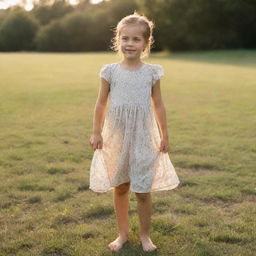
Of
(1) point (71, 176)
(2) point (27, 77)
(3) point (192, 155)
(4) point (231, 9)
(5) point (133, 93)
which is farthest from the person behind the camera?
(4) point (231, 9)

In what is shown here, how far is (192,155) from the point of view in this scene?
6762 mm

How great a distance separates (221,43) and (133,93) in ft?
138

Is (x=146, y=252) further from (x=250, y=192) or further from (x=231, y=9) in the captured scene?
(x=231, y=9)

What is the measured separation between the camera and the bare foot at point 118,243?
12.4 feet

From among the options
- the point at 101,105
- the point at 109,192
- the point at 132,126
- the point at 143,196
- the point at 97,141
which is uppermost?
the point at 101,105

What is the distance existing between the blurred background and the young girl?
80.8 ft

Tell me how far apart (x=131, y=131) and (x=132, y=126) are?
4cm

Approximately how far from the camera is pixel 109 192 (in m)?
5.22

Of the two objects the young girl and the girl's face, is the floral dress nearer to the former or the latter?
the young girl

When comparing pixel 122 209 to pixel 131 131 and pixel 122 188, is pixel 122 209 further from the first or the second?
pixel 131 131

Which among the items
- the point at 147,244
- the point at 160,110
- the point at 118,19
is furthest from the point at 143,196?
the point at 118,19

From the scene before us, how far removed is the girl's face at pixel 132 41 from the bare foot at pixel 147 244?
1456 millimetres

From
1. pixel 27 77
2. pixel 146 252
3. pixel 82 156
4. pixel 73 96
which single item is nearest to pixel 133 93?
pixel 146 252

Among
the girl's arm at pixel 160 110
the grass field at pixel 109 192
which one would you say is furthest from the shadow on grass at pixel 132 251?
the girl's arm at pixel 160 110
